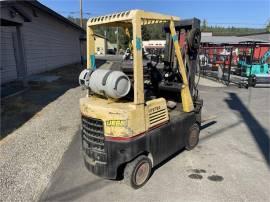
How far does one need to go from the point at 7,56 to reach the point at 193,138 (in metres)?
10.4

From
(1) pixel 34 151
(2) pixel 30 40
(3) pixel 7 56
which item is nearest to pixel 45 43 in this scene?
(2) pixel 30 40

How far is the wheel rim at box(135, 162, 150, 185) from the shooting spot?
391 centimetres

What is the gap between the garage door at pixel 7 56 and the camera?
464 inches

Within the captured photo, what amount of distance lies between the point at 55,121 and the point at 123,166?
3.67m

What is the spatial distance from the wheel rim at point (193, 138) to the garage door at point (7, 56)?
9.72 meters

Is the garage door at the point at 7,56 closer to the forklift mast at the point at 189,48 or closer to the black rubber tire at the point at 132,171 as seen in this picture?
the forklift mast at the point at 189,48

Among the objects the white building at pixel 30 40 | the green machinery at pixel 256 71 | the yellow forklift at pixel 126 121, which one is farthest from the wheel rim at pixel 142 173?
the green machinery at pixel 256 71

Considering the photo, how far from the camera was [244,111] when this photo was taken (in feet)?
28.5

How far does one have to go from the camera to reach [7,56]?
12.2 metres

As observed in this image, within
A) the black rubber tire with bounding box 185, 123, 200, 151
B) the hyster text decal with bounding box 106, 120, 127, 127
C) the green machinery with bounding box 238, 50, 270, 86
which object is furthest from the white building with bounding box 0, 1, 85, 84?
the green machinery with bounding box 238, 50, 270, 86

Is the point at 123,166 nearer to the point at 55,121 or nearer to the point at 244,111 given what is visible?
the point at 55,121

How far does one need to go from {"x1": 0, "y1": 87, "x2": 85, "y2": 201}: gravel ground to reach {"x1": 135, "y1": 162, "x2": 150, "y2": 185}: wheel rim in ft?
4.79

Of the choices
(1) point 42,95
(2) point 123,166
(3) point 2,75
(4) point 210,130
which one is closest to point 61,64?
(3) point 2,75

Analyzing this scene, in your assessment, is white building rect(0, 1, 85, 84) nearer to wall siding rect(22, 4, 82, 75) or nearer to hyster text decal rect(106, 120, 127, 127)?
wall siding rect(22, 4, 82, 75)
